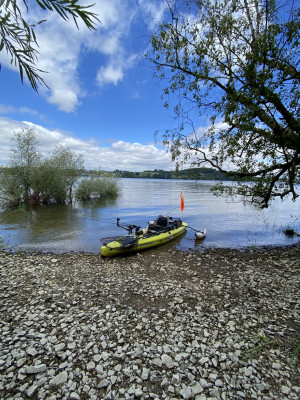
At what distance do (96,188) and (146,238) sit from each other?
2382cm

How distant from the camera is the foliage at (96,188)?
29.6m

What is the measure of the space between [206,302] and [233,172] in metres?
6.23

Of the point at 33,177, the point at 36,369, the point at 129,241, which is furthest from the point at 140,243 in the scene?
the point at 33,177

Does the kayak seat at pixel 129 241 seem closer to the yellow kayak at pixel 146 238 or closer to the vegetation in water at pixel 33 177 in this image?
the yellow kayak at pixel 146 238

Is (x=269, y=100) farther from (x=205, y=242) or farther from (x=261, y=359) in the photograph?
(x=205, y=242)

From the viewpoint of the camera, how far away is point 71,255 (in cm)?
929

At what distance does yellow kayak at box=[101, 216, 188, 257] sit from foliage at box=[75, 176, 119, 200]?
2058cm

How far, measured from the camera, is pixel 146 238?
10430 millimetres

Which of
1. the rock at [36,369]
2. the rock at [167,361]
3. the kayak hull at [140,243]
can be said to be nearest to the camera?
the rock at [36,369]

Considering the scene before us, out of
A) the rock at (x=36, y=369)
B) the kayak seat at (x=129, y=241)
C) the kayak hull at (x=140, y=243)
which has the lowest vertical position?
the kayak hull at (x=140, y=243)

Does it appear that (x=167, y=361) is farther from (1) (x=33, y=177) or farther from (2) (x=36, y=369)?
(1) (x=33, y=177)

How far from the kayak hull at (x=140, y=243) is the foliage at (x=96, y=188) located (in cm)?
2139

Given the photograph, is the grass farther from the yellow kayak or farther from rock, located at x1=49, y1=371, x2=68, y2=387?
the yellow kayak

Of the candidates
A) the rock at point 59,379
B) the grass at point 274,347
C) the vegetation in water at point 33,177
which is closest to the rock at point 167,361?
the grass at point 274,347
